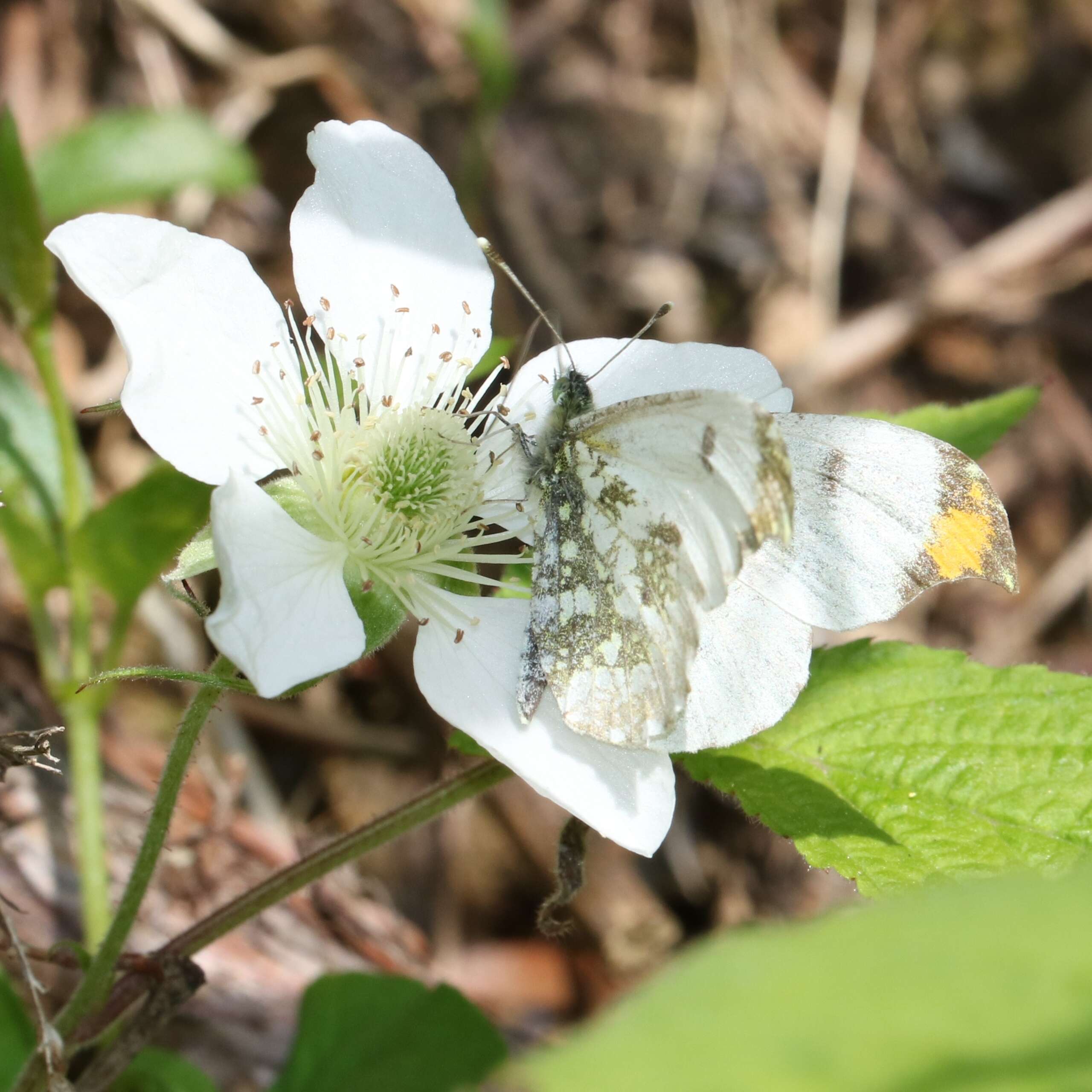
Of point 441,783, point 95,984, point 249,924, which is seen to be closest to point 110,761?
point 249,924

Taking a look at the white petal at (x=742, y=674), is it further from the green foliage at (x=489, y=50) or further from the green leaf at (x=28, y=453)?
the green foliage at (x=489, y=50)

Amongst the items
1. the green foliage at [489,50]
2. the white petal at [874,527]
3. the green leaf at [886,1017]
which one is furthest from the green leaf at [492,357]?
the green foliage at [489,50]

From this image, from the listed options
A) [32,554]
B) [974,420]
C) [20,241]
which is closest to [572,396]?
[974,420]

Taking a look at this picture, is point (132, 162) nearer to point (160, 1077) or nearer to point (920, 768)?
point (160, 1077)

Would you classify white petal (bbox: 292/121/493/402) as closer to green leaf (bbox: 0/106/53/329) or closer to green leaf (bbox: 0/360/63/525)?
green leaf (bbox: 0/106/53/329)

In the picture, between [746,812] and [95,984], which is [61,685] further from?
[746,812]
